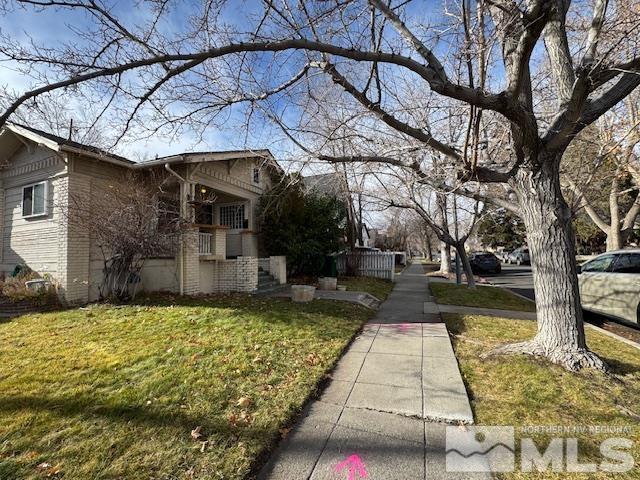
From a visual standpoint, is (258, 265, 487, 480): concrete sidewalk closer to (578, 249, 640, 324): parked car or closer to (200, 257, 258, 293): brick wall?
(578, 249, 640, 324): parked car

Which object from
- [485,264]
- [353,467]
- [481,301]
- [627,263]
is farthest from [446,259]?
[353,467]

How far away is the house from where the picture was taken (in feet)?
27.4

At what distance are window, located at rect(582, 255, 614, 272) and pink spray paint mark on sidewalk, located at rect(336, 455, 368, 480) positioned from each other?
26.0 ft

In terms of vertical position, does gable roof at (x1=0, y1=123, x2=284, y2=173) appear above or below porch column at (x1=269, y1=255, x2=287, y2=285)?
above

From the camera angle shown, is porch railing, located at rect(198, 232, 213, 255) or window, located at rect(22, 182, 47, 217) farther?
porch railing, located at rect(198, 232, 213, 255)

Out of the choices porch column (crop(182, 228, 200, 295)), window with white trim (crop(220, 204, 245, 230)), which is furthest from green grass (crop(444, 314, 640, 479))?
window with white trim (crop(220, 204, 245, 230))

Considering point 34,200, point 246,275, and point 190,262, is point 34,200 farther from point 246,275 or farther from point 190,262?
point 246,275

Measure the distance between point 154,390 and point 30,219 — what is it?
9.66 meters

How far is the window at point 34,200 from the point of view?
9.14m

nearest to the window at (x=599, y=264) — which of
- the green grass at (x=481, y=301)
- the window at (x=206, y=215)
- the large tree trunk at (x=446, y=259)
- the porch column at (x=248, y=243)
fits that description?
the green grass at (x=481, y=301)

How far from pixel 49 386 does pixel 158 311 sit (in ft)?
11.7

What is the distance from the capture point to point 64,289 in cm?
809

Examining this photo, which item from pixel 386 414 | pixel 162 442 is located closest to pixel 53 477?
pixel 162 442

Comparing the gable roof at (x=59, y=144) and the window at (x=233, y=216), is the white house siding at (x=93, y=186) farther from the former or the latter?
the window at (x=233, y=216)
